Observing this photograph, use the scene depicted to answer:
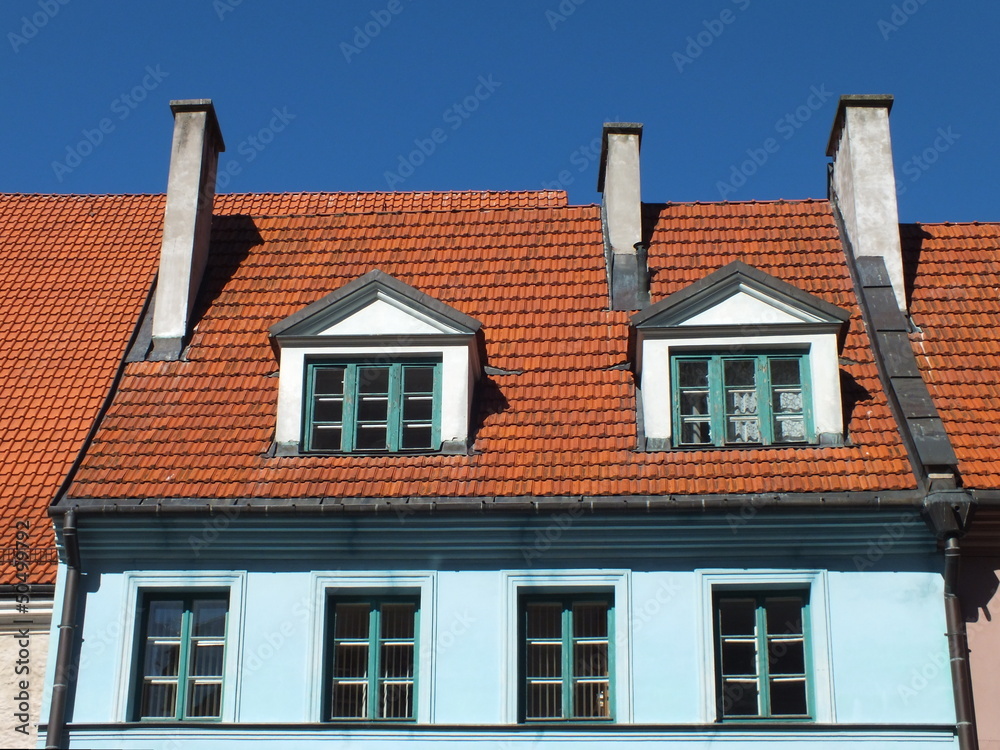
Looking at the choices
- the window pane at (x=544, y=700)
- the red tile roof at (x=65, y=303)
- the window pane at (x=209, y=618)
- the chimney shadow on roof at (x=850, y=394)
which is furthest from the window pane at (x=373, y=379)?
the chimney shadow on roof at (x=850, y=394)

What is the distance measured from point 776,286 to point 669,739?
4917mm

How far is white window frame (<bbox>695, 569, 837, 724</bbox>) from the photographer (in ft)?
43.4

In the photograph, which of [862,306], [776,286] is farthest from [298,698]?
[862,306]

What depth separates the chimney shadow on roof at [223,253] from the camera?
17.2m

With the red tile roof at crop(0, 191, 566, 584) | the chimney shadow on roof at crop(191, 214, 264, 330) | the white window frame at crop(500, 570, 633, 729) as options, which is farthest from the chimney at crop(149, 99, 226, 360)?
the white window frame at crop(500, 570, 633, 729)

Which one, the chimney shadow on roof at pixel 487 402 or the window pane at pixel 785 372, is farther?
the chimney shadow on roof at pixel 487 402

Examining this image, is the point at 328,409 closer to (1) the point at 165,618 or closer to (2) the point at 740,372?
(1) the point at 165,618

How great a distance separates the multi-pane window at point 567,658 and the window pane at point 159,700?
3395 mm

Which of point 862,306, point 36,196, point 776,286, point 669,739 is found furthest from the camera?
point 36,196

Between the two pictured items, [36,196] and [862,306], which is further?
[36,196]

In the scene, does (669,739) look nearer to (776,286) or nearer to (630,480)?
(630,480)

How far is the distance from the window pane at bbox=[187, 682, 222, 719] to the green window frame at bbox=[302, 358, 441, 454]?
8.55 ft

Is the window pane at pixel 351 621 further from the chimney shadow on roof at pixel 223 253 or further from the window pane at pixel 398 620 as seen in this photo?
the chimney shadow on roof at pixel 223 253

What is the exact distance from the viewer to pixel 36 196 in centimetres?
2139
